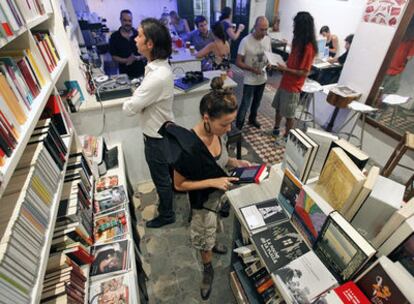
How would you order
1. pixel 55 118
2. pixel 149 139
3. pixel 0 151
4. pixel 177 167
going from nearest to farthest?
pixel 0 151 < pixel 177 167 < pixel 55 118 < pixel 149 139

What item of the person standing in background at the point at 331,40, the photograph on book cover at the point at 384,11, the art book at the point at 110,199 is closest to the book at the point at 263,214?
the art book at the point at 110,199

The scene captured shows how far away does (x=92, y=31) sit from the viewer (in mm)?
3801

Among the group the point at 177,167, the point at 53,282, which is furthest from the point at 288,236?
the point at 53,282

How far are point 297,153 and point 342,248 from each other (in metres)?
0.47

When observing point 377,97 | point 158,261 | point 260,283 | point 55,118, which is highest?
point 55,118

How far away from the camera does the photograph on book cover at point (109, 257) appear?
53.7 inches

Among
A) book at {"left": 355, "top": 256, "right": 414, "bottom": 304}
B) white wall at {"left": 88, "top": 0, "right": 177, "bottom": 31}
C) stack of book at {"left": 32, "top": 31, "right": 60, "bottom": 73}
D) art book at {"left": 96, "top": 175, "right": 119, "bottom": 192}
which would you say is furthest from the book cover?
white wall at {"left": 88, "top": 0, "right": 177, "bottom": 31}

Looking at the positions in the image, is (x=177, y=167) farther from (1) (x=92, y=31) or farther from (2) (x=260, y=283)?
(1) (x=92, y=31)

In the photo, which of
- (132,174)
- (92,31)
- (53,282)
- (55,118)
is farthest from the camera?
(92,31)

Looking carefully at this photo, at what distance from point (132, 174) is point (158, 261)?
3.58 ft

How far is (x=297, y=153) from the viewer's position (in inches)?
44.5

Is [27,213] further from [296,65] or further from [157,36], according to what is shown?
[296,65]

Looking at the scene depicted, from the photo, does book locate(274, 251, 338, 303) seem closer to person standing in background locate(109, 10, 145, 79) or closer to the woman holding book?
the woman holding book

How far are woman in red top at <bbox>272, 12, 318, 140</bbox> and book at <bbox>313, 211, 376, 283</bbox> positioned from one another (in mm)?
2401
